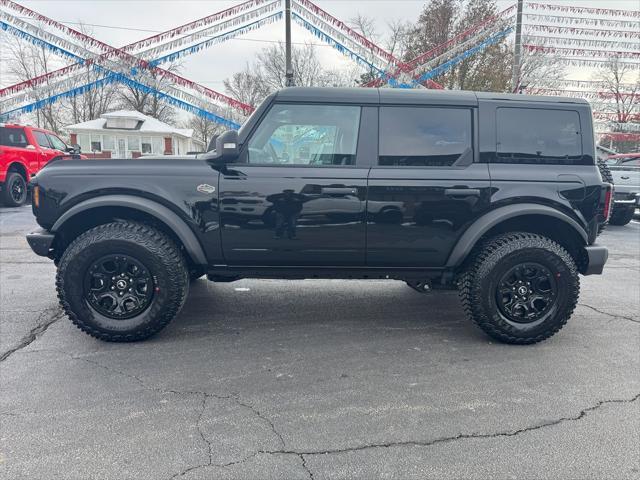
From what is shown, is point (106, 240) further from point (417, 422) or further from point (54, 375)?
point (417, 422)

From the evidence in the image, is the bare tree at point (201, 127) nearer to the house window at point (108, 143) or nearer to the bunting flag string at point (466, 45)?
the house window at point (108, 143)

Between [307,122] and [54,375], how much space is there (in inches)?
98.3

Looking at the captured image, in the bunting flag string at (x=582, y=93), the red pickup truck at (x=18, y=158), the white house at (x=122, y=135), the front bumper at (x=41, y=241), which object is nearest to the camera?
the front bumper at (x=41, y=241)

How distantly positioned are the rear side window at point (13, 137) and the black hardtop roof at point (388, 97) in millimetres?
10713

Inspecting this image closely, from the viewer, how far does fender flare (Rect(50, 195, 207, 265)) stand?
10.4ft

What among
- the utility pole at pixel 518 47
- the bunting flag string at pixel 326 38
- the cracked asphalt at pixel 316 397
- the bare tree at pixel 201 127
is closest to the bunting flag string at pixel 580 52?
the utility pole at pixel 518 47

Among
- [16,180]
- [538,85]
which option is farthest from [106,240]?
[538,85]

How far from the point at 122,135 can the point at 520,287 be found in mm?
35107

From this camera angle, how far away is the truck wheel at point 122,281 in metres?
3.19

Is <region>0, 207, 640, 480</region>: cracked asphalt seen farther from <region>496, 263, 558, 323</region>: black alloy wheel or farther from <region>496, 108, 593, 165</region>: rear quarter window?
<region>496, 108, 593, 165</region>: rear quarter window

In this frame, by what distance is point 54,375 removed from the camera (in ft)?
9.25

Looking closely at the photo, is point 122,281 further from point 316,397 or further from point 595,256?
point 595,256

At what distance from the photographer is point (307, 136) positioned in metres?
3.32

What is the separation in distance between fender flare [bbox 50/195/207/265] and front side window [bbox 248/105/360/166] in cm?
73
